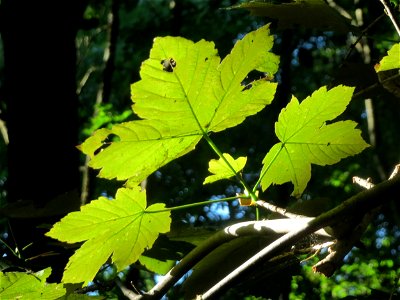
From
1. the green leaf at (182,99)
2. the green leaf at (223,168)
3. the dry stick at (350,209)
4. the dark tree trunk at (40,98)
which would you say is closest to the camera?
the dry stick at (350,209)

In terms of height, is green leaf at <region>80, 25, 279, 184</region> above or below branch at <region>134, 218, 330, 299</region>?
above

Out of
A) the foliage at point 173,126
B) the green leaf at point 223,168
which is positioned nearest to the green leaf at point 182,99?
the foliage at point 173,126

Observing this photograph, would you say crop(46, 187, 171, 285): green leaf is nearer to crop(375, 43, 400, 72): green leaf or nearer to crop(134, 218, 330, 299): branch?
crop(134, 218, 330, 299): branch

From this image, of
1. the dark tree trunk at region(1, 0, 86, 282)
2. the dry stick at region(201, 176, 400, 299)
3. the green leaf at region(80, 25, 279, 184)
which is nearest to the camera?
the dry stick at region(201, 176, 400, 299)

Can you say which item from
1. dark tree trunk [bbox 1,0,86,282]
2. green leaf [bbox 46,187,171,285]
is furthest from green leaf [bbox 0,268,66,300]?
dark tree trunk [bbox 1,0,86,282]

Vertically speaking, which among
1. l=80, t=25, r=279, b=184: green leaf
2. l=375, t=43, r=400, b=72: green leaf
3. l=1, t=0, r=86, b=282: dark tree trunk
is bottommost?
l=1, t=0, r=86, b=282: dark tree trunk

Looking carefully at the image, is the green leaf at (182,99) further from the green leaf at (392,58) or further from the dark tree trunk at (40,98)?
the dark tree trunk at (40,98)
